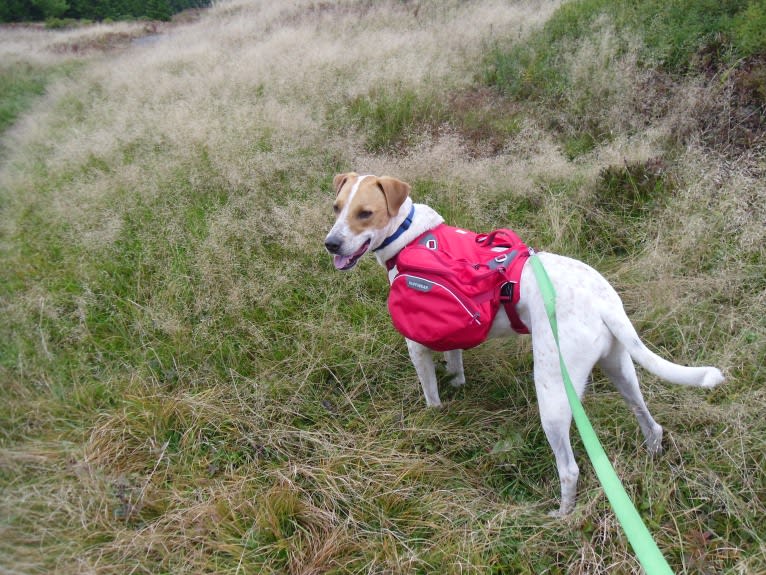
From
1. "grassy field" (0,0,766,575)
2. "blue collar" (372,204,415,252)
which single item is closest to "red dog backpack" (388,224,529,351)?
"blue collar" (372,204,415,252)

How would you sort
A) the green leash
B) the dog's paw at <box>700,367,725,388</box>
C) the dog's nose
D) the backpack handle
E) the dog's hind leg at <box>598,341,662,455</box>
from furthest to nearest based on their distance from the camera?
the dog's nose → the backpack handle → the dog's hind leg at <box>598,341,662,455</box> → the dog's paw at <box>700,367,725,388</box> → the green leash

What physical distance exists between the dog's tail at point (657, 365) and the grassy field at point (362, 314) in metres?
0.70

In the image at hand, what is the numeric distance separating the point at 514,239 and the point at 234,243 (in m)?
2.60

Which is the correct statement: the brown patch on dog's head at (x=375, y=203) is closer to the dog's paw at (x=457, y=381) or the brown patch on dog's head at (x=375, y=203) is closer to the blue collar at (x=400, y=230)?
the blue collar at (x=400, y=230)

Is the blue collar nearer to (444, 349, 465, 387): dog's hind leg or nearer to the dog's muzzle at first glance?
the dog's muzzle

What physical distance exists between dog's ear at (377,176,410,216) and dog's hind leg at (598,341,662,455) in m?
1.42

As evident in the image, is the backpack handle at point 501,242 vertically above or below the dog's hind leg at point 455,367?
above

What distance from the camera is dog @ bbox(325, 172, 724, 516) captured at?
7.04 feet

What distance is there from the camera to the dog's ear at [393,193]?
2.81 m

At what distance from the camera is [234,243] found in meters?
4.19

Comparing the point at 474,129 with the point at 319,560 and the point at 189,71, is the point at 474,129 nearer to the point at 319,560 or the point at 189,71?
the point at 319,560

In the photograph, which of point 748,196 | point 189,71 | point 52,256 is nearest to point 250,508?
point 52,256

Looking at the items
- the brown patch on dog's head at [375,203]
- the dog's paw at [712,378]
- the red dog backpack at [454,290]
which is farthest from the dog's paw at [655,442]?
the brown patch on dog's head at [375,203]

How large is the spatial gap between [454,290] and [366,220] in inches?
29.1
